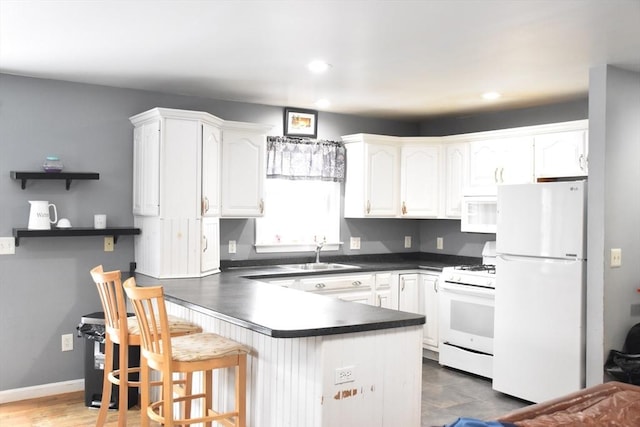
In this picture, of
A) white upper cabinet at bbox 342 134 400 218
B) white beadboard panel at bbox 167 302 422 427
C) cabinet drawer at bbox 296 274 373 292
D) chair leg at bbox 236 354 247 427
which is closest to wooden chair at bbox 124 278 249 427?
chair leg at bbox 236 354 247 427

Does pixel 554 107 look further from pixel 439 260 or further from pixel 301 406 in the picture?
pixel 301 406

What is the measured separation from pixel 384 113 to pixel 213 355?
3740mm

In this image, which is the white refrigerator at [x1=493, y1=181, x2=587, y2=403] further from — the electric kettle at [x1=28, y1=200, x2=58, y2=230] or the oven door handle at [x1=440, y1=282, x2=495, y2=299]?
the electric kettle at [x1=28, y1=200, x2=58, y2=230]

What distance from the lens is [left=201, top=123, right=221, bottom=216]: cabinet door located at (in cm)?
448

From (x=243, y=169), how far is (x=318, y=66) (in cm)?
129

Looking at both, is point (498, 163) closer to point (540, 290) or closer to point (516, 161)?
point (516, 161)

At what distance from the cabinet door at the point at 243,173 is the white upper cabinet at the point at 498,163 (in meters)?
2.00

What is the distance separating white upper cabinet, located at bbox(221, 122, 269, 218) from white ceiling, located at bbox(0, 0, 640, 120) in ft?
1.14

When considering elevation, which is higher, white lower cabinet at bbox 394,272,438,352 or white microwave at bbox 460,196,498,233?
white microwave at bbox 460,196,498,233

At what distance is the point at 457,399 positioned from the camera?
4445mm

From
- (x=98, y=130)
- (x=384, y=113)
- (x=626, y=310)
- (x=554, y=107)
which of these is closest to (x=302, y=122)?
(x=384, y=113)

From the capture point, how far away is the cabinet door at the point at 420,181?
19.2 feet

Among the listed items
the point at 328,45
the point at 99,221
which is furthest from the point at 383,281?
the point at 328,45

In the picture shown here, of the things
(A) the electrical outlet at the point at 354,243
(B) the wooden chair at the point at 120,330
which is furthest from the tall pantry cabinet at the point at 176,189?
(A) the electrical outlet at the point at 354,243
